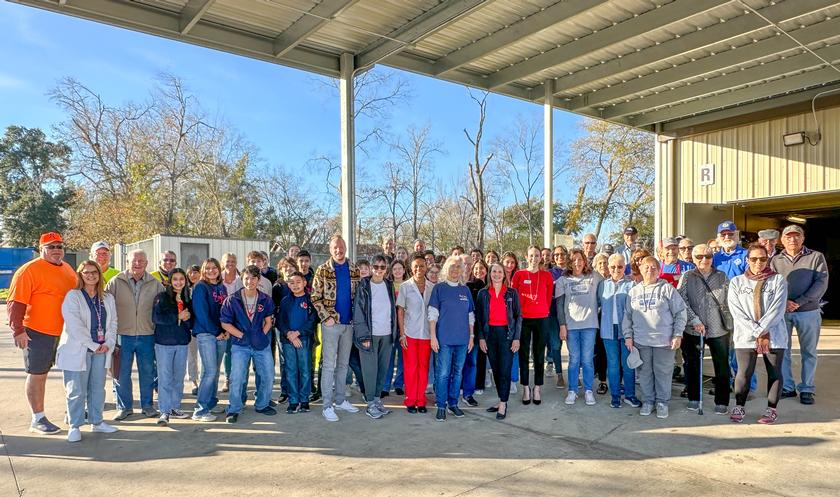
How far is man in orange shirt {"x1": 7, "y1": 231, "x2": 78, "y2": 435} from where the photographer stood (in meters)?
4.55

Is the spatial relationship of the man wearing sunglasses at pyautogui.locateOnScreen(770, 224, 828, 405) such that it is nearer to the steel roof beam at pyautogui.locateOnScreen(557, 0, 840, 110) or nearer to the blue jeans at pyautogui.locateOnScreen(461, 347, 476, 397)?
the blue jeans at pyautogui.locateOnScreen(461, 347, 476, 397)

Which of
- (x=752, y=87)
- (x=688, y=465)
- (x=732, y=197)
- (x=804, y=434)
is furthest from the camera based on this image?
(x=732, y=197)

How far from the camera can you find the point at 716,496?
331 centimetres

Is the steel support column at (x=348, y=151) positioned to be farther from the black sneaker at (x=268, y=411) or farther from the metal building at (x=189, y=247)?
the metal building at (x=189, y=247)

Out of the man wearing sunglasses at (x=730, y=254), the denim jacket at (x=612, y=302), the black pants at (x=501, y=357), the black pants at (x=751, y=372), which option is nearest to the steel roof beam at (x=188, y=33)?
the black pants at (x=501, y=357)

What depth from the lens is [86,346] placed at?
Result: 4512mm

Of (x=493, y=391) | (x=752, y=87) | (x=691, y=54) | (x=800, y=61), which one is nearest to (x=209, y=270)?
(x=493, y=391)

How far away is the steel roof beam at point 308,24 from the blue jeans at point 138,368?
4782 mm

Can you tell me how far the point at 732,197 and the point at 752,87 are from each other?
2.67m

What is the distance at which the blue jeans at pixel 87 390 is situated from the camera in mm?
4500

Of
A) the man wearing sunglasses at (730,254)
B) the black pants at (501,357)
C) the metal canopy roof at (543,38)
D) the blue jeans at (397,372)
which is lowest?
the blue jeans at (397,372)

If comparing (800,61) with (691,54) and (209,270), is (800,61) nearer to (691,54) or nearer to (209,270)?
(691,54)

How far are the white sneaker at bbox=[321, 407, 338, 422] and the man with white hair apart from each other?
1752 mm

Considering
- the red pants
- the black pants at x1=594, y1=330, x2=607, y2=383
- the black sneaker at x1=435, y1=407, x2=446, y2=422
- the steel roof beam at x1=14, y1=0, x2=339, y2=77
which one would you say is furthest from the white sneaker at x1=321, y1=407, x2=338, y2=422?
the steel roof beam at x1=14, y1=0, x2=339, y2=77
